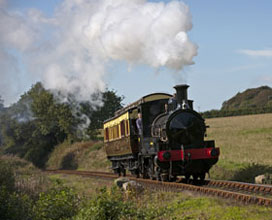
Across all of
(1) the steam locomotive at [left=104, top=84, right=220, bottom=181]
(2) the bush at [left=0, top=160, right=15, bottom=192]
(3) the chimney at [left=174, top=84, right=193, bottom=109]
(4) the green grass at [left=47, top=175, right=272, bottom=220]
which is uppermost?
(3) the chimney at [left=174, top=84, right=193, bottom=109]


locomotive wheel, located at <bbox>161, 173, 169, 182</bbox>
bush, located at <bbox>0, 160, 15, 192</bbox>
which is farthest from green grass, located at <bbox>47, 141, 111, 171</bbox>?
bush, located at <bbox>0, 160, 15, 192</bbox>

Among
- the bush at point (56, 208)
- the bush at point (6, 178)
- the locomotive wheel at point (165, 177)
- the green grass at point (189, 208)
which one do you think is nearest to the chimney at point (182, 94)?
the locomotive wheel at point (165, 177)

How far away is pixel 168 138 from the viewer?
14.2m

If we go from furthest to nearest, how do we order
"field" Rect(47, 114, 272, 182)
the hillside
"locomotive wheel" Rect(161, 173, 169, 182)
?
the hillside → "field" Rect(47, 114, 272, 182) → "locomotive wheel" Rect(161, 173, 169, 182)

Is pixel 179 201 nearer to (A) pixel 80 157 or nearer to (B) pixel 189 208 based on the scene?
(B) pixel 189 208

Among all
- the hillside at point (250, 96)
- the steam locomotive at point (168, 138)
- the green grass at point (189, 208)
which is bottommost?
the green grass at point (189, 208)

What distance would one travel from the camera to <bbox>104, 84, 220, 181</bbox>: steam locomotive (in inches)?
558

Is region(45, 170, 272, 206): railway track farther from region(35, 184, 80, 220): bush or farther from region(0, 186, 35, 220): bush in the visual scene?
region(0, 186, 35, 220): bush

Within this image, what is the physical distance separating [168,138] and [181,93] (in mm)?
1537

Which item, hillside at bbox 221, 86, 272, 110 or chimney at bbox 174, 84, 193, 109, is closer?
chimney at bbox 174, 84, 193, 109

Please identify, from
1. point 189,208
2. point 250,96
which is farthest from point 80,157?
point 250,96

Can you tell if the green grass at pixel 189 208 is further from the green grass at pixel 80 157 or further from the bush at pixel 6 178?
the green grass at pixel 80 157

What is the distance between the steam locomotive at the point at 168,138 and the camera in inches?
558

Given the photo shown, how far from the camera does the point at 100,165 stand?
32000 millimetres
